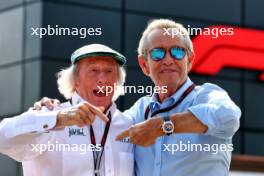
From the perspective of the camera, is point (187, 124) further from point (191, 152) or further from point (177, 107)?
point (177, 107)

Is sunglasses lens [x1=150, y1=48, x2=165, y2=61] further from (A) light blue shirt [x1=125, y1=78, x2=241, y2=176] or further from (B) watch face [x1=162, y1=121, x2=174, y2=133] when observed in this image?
(B) watch face [x1=162, y1=121, x2=174, y2=133]

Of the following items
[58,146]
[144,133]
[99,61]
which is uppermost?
→ [99,61]

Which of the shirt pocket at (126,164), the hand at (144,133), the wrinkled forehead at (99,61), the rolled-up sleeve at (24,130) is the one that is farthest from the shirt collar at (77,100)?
the hand at (144,133)

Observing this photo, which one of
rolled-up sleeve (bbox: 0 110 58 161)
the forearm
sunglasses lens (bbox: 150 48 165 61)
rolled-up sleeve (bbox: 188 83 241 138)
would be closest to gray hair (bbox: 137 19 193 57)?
sunglasses lens (bbox: 150 48 165 61)

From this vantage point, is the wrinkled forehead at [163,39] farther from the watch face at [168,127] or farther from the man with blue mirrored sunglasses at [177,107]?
the watch face at [168,127]

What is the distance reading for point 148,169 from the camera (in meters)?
5.09

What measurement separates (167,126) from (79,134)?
0.96 m

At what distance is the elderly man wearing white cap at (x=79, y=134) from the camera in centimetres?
→ 475

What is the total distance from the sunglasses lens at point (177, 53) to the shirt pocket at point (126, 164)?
727 millimetres

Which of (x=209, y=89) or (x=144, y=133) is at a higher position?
(x=209, y=89)

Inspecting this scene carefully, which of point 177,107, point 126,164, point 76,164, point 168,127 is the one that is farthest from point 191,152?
point 76,164

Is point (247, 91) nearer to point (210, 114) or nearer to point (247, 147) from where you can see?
point (247, 147)

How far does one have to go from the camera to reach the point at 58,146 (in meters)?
5.08

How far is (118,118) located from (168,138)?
530 mm
